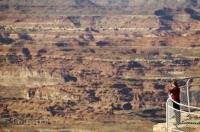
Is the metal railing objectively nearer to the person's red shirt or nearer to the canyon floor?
the person's red shirt

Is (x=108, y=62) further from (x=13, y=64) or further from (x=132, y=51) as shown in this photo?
(x=13, y=64)

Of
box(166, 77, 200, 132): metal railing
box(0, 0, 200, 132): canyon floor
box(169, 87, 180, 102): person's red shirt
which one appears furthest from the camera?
box(0, 0, 200, 132): canyon floor

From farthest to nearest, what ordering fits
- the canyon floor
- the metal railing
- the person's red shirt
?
1. the canyon floor
2. the person's red shirt
3. the metal railing

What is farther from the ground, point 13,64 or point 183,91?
point 183,91

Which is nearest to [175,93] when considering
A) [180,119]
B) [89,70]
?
[180,119]

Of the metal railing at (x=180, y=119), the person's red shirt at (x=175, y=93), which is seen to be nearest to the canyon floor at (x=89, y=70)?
the metal railing at (x=180, y=119)

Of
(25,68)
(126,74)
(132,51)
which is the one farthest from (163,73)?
(25,68)

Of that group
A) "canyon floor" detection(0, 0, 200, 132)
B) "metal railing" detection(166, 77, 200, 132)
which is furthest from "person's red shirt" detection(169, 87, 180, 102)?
"canyon floor" detection(0, 0, 200, 132)

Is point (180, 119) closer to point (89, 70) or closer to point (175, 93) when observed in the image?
point (175, 93)

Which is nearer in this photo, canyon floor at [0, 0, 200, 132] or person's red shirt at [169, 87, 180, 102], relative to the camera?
person's red shirt at [169, 87, 180, 102]

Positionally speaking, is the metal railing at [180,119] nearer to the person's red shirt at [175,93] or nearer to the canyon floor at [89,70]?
the person's red shirt at [175,93]
